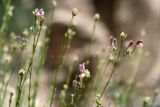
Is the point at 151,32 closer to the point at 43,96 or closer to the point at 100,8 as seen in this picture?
the point at 100,8

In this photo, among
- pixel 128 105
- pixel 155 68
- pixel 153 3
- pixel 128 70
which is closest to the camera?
pixel 128 105

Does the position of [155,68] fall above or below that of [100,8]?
below

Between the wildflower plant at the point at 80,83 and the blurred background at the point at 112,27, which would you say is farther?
the blurred background at the point at 112,27

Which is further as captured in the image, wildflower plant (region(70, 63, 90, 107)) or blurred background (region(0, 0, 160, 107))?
blurred background (region(0, 0, 160, 107))

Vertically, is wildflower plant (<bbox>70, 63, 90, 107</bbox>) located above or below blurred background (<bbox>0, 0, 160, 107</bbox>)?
below

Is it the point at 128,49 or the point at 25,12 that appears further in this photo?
the point at 25,12

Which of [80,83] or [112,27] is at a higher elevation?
[112,27]

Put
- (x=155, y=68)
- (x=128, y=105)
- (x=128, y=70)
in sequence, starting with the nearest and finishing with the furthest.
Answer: (x=128, y=105) → (x=128, y=70) → (x=155, y=68)

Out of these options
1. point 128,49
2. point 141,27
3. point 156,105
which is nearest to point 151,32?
point 141,27

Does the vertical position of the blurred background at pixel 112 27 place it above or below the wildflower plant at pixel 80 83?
above

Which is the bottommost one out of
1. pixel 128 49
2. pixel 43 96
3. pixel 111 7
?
pixel 128 49

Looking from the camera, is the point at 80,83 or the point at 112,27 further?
the point at 112,27
